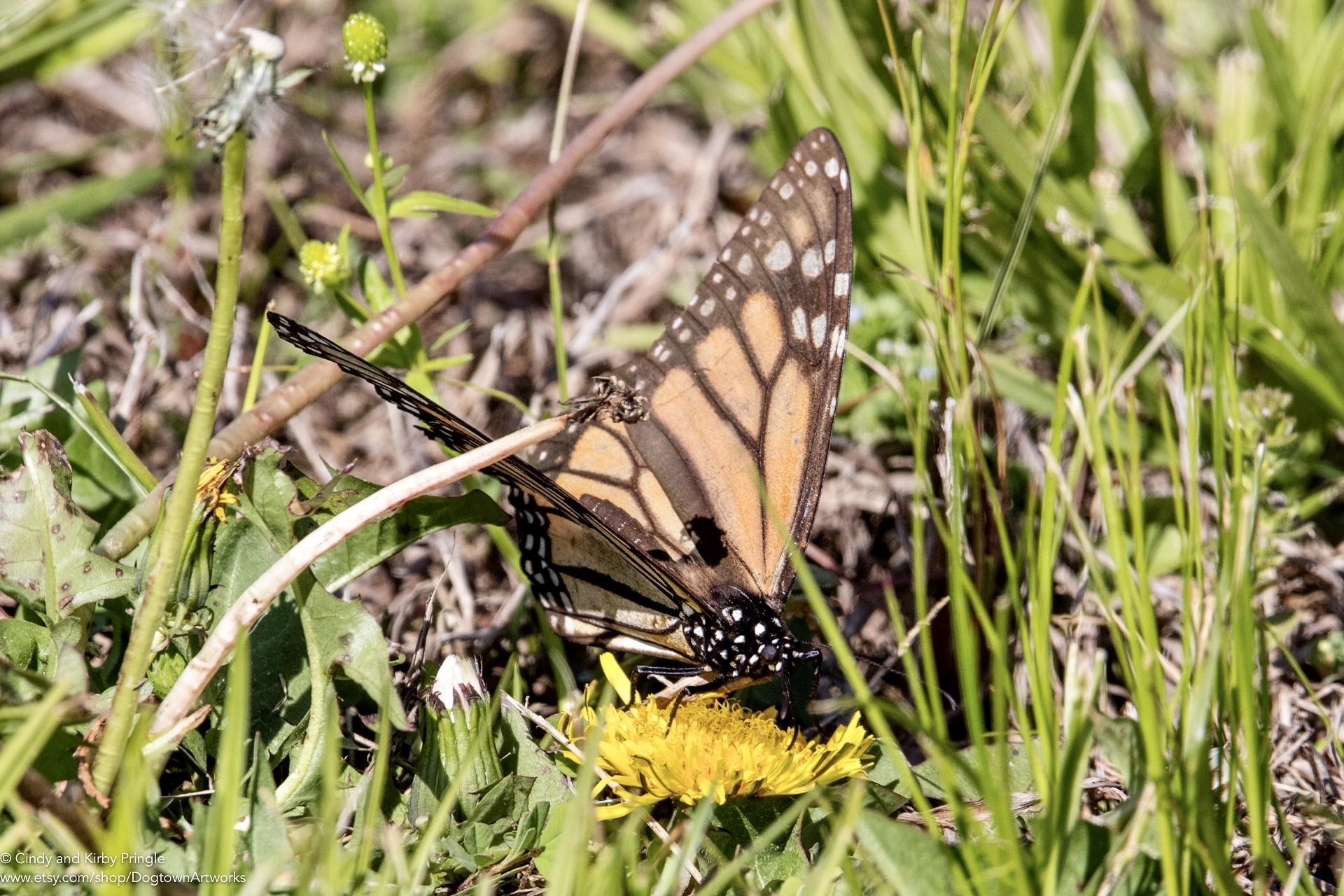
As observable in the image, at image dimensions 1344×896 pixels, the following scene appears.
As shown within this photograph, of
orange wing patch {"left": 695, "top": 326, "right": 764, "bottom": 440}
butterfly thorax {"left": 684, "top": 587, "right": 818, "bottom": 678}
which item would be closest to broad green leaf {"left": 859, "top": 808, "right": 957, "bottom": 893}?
butterfly thorax {"left": 684, "top": 587, "right": 818, "bottom": 678}

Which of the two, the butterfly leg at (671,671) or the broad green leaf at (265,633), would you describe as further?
the butterfly leg at (671,671)

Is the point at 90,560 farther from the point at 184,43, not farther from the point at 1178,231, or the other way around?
the point at 1178,231

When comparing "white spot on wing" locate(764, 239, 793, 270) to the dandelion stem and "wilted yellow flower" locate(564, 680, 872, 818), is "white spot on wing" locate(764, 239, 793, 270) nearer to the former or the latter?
"wilted yellow flower" locate(564, 680, 872, 818)

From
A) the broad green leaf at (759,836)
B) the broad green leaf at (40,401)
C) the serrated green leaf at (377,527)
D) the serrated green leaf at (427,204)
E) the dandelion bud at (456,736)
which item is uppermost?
the serrated green leaf at (427,204)

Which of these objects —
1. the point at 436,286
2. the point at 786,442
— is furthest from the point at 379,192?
the point at 786,442

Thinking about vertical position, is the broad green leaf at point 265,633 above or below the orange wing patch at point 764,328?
below

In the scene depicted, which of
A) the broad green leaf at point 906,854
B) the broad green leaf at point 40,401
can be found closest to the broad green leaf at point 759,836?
the broad green leaf at point 906,854

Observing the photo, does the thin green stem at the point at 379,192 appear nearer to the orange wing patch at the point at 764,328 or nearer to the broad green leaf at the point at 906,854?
the orange wing patch at the point at 764,328
